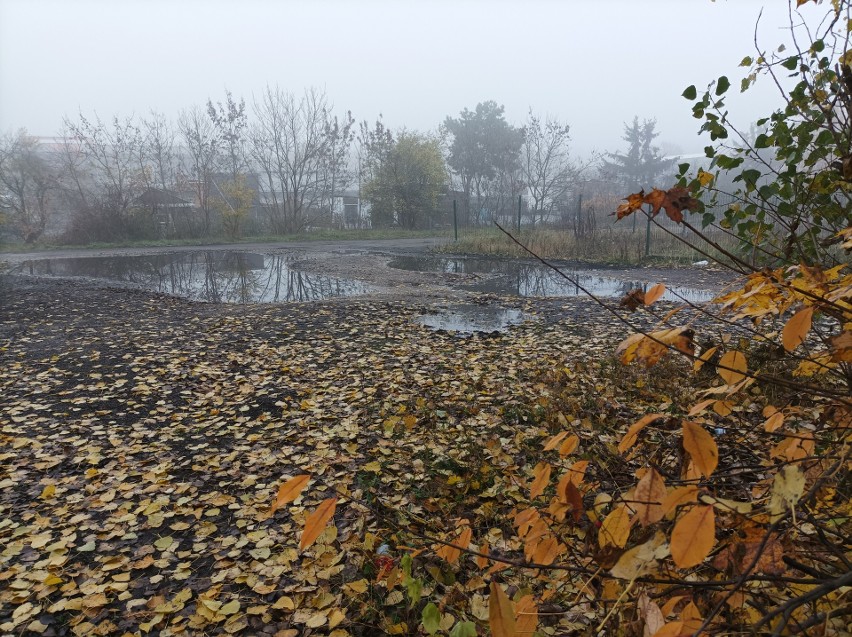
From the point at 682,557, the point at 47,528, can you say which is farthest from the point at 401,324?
the point at 682,557

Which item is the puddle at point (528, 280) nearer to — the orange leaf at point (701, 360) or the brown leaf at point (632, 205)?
the orange leaf at point (701, 360)

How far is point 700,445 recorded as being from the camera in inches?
31.2

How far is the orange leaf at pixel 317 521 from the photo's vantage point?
0.87m

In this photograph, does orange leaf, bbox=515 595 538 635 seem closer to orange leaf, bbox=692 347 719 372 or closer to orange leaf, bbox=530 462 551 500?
orange leaf, bbox=530 462 551 500

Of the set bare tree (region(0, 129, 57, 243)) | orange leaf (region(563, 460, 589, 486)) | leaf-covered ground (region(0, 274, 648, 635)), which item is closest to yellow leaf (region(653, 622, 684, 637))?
orange leaf (region(563, 460, 589, 486))

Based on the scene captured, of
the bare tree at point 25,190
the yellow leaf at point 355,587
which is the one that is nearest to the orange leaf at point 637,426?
the yellow leaf at point 355,587

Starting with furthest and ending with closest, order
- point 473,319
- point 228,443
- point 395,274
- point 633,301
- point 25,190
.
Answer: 1. point 25,190
2. point 395,274
3. point 473,319
4. point 228,443
5. point 633,301

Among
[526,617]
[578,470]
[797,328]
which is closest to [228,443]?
[526,617]

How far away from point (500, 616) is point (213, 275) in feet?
42.0

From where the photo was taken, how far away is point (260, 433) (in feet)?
11.7

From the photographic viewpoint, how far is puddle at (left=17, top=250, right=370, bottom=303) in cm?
958

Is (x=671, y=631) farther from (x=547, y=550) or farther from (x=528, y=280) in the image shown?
(x=528, y=280)

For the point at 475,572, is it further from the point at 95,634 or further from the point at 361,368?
the point at 361,368

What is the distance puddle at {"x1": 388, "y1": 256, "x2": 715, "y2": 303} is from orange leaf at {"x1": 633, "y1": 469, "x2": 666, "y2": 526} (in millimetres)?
6710
